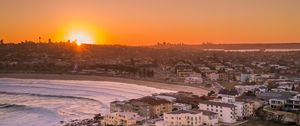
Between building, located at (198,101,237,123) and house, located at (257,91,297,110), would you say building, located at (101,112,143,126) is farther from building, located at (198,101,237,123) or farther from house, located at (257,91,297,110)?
house, located at (257,91,297,110)

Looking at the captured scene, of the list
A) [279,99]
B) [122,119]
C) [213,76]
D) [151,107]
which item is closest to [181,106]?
[151,107]

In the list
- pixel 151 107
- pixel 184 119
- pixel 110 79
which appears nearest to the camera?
pixel 184 119

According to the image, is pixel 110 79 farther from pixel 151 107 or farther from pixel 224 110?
pixel 224 110

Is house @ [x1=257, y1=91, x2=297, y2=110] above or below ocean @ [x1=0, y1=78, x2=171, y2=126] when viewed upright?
above

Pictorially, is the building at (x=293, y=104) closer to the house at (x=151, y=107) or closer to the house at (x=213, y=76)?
the house at (x=151, y=107)

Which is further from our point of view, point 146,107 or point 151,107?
point 151,107

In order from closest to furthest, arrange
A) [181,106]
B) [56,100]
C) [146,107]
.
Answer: [146,107], [181,106], [56,100]

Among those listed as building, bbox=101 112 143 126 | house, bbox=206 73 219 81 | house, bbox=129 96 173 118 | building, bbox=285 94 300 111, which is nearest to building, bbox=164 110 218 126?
building, bbox=101 112 143 126

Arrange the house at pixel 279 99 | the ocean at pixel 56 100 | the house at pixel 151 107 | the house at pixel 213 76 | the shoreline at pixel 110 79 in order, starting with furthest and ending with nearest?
the house at pixel 213 76, the shoreline at pixel 110 79, the ocean at pixel 56 100, the house at pixel 151 107, the house at pixel 279 99

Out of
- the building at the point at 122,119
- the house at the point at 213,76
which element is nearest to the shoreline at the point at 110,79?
the house at the point at 213,76
